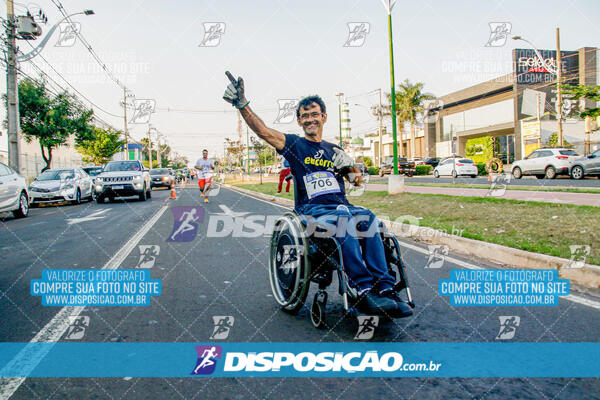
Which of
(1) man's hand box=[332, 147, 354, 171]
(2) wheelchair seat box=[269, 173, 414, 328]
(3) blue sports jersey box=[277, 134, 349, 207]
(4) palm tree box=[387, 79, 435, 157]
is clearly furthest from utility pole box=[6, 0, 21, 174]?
(4) palm tree box=[387, 79, 435, 157]

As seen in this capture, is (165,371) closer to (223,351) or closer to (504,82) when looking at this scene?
(223,351)

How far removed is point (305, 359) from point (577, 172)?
2247 centimetres

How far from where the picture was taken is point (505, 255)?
5707mm

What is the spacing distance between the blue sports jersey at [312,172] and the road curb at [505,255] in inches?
111

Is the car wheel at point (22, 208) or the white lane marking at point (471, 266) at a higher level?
the car wheel at point (22, 208)

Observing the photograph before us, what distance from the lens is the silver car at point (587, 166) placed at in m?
19.7

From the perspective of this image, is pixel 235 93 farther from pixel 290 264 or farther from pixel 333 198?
pixel 290 264

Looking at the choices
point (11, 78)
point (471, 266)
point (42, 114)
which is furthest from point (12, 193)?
point (42, 114)

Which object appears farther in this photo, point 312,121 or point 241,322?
point 312,121

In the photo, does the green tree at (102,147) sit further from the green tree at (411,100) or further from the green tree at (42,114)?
the green tree at (411,100)

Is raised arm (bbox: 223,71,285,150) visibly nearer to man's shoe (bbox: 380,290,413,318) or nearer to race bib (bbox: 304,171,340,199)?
race bib (bbox: 304,171,340,199)

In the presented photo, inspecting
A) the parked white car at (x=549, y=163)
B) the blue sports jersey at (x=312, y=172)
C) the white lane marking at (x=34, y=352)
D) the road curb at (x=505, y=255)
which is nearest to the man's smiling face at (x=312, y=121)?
the blue sports jersey at (x=312, y=172)

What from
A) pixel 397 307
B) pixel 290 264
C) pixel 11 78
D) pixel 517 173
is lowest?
pixel 397 307

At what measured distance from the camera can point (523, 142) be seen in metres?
41.8
